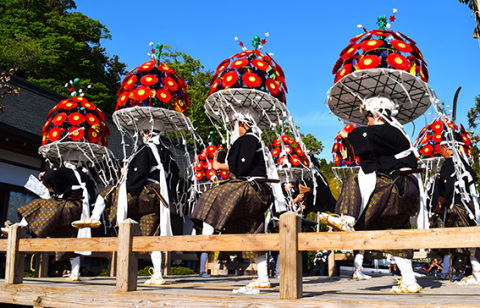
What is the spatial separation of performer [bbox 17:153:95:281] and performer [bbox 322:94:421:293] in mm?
4409

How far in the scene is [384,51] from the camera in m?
5.74

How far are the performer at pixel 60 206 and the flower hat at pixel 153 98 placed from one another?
115cm

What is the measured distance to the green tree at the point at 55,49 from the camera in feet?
77.5

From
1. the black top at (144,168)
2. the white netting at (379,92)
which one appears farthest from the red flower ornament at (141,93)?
the white netting at (379,92)

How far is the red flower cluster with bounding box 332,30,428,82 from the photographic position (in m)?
5.54

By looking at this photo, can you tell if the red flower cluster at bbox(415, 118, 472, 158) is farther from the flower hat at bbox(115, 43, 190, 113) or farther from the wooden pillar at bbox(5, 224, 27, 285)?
the wooden pillar at bbox(5, 224, 27, 285)

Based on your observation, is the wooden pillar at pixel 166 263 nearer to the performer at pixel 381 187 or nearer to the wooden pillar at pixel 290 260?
the performer at pixel 381 187

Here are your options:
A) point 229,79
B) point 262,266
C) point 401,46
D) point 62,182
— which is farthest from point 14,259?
point 401,46

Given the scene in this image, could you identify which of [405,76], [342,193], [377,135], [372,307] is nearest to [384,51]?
[405,76]

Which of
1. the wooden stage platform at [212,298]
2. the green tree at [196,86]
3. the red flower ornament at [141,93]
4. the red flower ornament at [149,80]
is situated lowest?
the wooden stage platform at [212,298]

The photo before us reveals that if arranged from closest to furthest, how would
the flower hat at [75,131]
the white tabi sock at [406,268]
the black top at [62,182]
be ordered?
the white tabi sock at [406,268] → the black top at [62,182] → the flower hat at [75,131]

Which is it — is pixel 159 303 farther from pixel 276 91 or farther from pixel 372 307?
pixel 276 91

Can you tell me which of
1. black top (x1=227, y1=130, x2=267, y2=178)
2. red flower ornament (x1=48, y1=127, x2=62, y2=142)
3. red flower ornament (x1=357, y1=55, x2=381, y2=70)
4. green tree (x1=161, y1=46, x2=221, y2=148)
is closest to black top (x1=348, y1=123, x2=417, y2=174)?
red flower ornament (x1=357, y1=55, x2=381, y2=70)

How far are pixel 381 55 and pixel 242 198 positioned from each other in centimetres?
232
